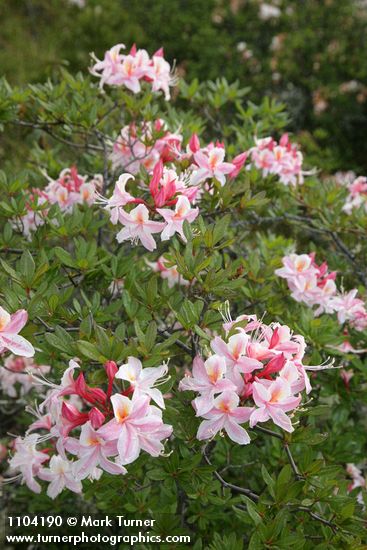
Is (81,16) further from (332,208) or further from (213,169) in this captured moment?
(213,169)

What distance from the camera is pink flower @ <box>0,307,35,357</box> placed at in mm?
1160

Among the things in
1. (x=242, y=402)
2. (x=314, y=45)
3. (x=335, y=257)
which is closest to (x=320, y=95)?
(x=314, y=45)

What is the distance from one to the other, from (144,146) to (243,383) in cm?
111

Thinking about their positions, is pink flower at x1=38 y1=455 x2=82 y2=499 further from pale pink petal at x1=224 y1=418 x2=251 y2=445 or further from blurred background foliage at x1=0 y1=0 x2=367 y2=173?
blurred background foliage at x1=0 y1=0 x2=367 y2=173

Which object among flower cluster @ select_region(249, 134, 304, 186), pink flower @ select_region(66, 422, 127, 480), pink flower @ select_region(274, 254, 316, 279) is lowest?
pink flower @ select_region(274, 254, 316, 279)

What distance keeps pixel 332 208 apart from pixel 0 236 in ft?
4.23

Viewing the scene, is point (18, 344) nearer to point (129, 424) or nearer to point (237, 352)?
point (129, 424)

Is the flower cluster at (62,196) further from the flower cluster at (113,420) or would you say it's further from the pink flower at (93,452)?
the pink flower at (93,452)

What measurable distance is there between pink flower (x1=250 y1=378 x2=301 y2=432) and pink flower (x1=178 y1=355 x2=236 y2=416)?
0.05 meters

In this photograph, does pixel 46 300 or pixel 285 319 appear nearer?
pixel 46 300

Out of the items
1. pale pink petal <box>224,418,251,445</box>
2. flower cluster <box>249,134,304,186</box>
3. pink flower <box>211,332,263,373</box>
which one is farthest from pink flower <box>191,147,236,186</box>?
pale pink petal <box>224,418,251,445</box>

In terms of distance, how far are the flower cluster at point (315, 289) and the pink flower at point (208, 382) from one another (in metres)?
0.70

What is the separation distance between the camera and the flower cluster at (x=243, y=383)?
114 centimetres

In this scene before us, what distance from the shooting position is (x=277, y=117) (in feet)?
9.50
